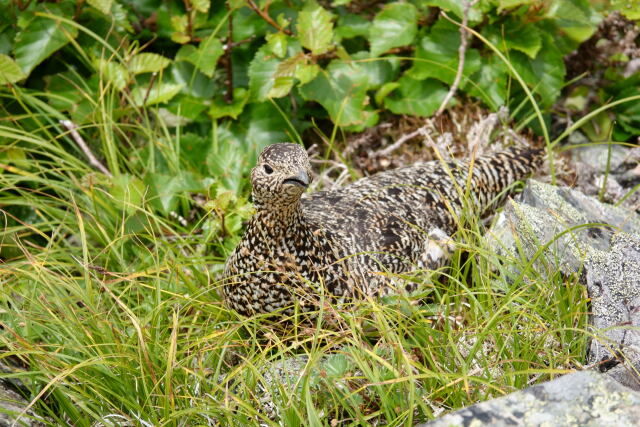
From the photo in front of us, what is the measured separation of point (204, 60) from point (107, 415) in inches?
103

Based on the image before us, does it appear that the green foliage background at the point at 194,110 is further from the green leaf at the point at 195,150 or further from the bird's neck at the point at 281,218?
the bird's neck at the point at 281,218

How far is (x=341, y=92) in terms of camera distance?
4.68m

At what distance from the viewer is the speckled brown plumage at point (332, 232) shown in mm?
2984

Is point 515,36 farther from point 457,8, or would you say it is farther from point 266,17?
point 266,17

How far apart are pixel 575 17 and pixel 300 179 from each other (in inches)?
108

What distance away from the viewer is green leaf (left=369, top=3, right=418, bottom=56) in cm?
471

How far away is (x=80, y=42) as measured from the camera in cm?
468

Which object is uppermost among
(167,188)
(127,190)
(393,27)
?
(393,27)

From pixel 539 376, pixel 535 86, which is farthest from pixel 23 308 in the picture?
pixel 535 86

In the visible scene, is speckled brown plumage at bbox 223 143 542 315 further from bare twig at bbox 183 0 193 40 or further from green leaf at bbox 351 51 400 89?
bare twig at bbox 183 0 193 40

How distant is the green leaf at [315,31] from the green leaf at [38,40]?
1432 mm

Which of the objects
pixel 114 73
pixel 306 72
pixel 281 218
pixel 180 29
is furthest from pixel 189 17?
pixel 281 218

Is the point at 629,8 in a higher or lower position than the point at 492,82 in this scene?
higher

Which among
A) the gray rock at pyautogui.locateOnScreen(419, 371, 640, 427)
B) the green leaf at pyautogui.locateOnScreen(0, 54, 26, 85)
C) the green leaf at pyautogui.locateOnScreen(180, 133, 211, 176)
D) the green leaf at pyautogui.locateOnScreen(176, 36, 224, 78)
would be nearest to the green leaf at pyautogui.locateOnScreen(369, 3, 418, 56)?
the green leaf at pyautogui.locateOnScreen(176, 36, 224, 78)
